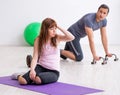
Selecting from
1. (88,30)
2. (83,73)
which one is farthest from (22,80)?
(88,30)

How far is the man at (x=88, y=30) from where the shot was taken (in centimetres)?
446

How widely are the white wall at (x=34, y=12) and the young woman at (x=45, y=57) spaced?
449cm

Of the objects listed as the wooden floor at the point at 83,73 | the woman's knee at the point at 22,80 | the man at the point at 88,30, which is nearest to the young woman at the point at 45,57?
the woman's knee at the point at 22,80

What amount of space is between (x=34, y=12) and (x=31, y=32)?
0.72m

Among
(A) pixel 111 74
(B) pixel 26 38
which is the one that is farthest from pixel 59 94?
(B) pixel 26 38

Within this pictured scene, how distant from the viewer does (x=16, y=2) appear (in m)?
7.72

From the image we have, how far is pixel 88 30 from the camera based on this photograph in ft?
14.8

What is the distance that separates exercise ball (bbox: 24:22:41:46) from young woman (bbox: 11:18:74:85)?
12.7ft

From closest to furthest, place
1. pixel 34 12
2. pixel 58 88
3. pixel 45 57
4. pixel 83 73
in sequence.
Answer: pixel 58 88
pixel 45 57
pixel 83 73
pixel 34 12

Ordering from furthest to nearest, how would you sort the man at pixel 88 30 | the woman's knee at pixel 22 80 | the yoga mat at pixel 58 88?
1. the man at pixel 88 30
2. the woman's knee at pixel 22 80
3. the yoga mat at pixel 58 88

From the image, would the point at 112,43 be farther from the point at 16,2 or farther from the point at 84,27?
the point at 84,27

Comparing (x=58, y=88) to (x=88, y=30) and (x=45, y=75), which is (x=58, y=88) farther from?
(x=88, y=30)

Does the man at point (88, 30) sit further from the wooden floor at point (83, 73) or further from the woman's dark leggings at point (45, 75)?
the woman's dark leggings at point (45, 75)

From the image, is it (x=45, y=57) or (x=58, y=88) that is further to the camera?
(x=45, y=57)
